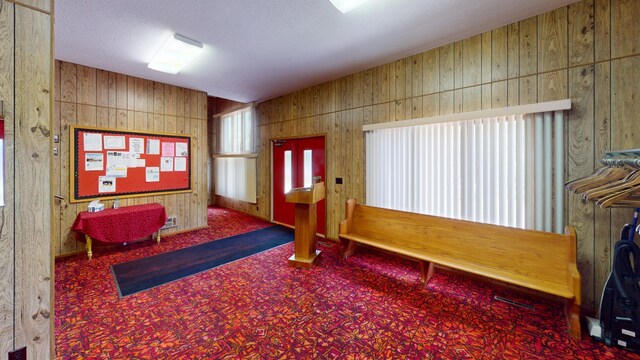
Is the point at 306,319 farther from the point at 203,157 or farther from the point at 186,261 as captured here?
the point at 203,157

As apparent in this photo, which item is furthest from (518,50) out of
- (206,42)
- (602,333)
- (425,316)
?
(206,42)

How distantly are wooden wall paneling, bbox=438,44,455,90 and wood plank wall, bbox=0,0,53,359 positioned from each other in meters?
3.52

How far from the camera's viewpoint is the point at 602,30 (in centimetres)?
218

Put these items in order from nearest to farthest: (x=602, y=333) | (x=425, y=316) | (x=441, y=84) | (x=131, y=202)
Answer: (x=602, y=333) < (x=425, y=316) < (x=441, y=84) < (x=131, y=202)

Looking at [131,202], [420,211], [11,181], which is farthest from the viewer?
[131,202]

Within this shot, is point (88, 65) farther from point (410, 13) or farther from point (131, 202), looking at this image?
point (410, 13)

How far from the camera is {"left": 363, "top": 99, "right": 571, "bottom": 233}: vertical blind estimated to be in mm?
2398

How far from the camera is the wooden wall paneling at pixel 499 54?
2654mm

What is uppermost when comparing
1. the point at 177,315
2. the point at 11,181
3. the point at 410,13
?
the point at 410,13

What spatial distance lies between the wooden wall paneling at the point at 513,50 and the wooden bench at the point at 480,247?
165cm

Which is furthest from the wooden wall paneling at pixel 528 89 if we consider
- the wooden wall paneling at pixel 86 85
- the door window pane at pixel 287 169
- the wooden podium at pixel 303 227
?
the wooden wall paneling at pixel 86 85

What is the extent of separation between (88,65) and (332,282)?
486cm

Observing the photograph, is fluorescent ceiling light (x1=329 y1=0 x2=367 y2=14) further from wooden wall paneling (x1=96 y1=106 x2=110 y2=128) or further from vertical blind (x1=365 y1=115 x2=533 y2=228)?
wooden wall paneling (x1=96 y1=106 x2=110 y2=128)

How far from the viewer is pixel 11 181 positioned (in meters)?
1.26
